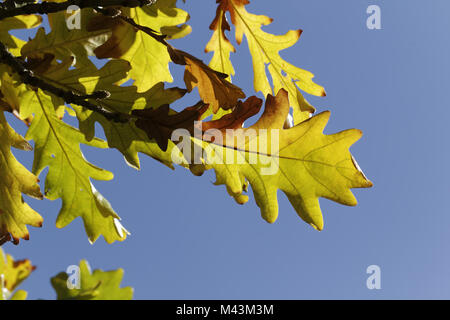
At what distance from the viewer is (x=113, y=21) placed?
60.2 inches

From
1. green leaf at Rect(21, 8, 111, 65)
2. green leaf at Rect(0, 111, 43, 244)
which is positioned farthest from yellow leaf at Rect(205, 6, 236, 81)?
green leaf at Rect(0, 111, 43, 244)

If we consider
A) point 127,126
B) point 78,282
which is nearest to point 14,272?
point 78,282

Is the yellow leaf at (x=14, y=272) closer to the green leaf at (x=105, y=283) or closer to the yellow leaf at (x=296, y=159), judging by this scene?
the green leaf at (x=105, y=283)

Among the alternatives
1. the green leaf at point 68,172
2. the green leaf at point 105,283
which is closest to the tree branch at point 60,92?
the green leaf at point 68,172

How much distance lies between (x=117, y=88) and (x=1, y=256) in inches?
30.5

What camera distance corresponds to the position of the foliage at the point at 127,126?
54.0 inches

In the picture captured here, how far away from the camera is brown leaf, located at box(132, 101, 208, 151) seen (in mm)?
1303

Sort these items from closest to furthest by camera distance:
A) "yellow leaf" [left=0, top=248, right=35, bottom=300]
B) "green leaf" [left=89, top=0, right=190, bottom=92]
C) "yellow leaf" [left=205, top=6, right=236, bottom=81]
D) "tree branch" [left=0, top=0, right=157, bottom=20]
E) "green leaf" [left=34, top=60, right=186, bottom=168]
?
"tree branch" [left=0, top=0, right=157, bottom=20]
"green leaf" [left=34, top=60, right=186, bottom=168]
"green leaf" [left=89, top=0, right=190, bottom=92]
"yellow leaf" [left=0, top=248, right=35, bottom=300]
"yellow leaf" [left=205, top=6, right=236, bottom=81]

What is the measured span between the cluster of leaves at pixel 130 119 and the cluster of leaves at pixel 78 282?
0.04 m

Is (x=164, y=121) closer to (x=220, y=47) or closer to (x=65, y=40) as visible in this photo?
(x=65, y=40)

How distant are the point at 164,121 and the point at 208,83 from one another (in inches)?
13.7

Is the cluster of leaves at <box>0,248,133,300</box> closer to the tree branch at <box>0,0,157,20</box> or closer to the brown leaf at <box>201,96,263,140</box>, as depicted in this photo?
the brown leaf at <box>201,96,263,140</box>
